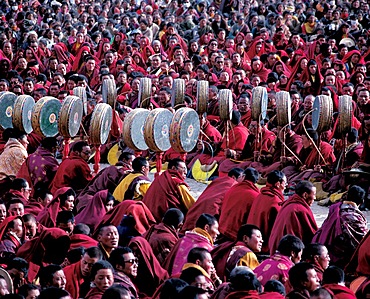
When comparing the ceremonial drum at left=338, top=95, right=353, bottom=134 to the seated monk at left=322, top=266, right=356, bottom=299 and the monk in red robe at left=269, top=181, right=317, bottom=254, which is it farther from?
the seated monk at left=322, top=266, right=356, bottom=299

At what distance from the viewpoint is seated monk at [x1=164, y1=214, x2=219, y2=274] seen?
10.7 metres

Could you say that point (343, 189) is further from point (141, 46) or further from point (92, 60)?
point (141, 46)

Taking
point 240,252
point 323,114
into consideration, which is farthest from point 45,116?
point 240,252

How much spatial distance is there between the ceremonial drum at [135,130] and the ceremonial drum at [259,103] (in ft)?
5.35

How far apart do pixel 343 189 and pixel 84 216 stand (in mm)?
3463

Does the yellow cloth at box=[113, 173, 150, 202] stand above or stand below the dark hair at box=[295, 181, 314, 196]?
below

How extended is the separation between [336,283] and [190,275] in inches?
45.1

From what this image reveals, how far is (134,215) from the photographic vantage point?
12008mm

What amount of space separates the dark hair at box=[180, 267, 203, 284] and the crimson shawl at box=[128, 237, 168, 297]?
3.94ft

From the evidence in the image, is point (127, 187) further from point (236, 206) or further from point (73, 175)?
point (236, 206)

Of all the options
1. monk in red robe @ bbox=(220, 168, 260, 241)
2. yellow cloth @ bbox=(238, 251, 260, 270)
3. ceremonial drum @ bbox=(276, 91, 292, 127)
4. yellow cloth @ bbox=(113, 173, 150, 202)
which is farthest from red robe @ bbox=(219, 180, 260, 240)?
ceremonial drum @ bbox=(276, 91, 292, 127)

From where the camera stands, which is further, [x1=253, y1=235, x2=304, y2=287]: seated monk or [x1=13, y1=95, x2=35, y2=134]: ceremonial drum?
[x1=13, y1=95, x2=35, y2=134]: ceremonial drum

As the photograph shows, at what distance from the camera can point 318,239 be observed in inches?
444

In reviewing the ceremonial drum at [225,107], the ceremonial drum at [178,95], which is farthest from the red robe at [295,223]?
the ceremonial drum at [178,95]
